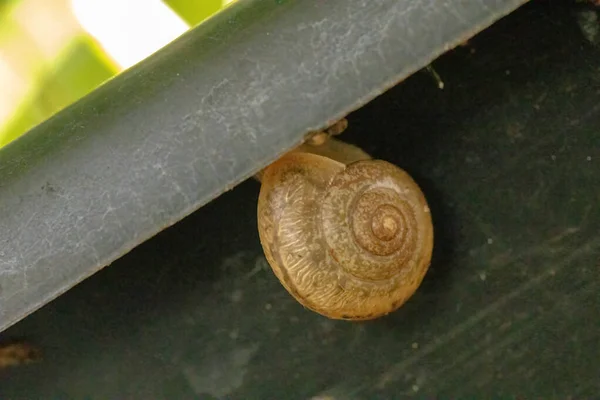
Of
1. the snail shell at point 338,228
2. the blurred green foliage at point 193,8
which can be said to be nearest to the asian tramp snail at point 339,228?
the snail shell at point 338,228

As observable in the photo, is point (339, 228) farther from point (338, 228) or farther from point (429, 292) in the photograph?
point (429, 292)

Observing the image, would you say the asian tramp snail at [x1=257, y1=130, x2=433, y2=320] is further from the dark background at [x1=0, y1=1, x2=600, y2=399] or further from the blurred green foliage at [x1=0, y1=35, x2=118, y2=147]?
the blurred green foliage at [x1=0, y1=35, x2=118, y2=147]

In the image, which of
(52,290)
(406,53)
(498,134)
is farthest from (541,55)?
(52,290)

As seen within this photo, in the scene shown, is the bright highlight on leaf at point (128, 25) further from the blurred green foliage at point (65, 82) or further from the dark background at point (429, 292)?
the dark background at point (429, 292)

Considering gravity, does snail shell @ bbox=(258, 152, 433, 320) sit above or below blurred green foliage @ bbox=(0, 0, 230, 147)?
below

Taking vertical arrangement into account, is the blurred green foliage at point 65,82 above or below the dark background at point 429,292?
above

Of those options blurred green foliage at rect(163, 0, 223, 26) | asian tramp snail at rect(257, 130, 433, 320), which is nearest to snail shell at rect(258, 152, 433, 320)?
asian tramp snail at rect(257, 130, 433, 320)
